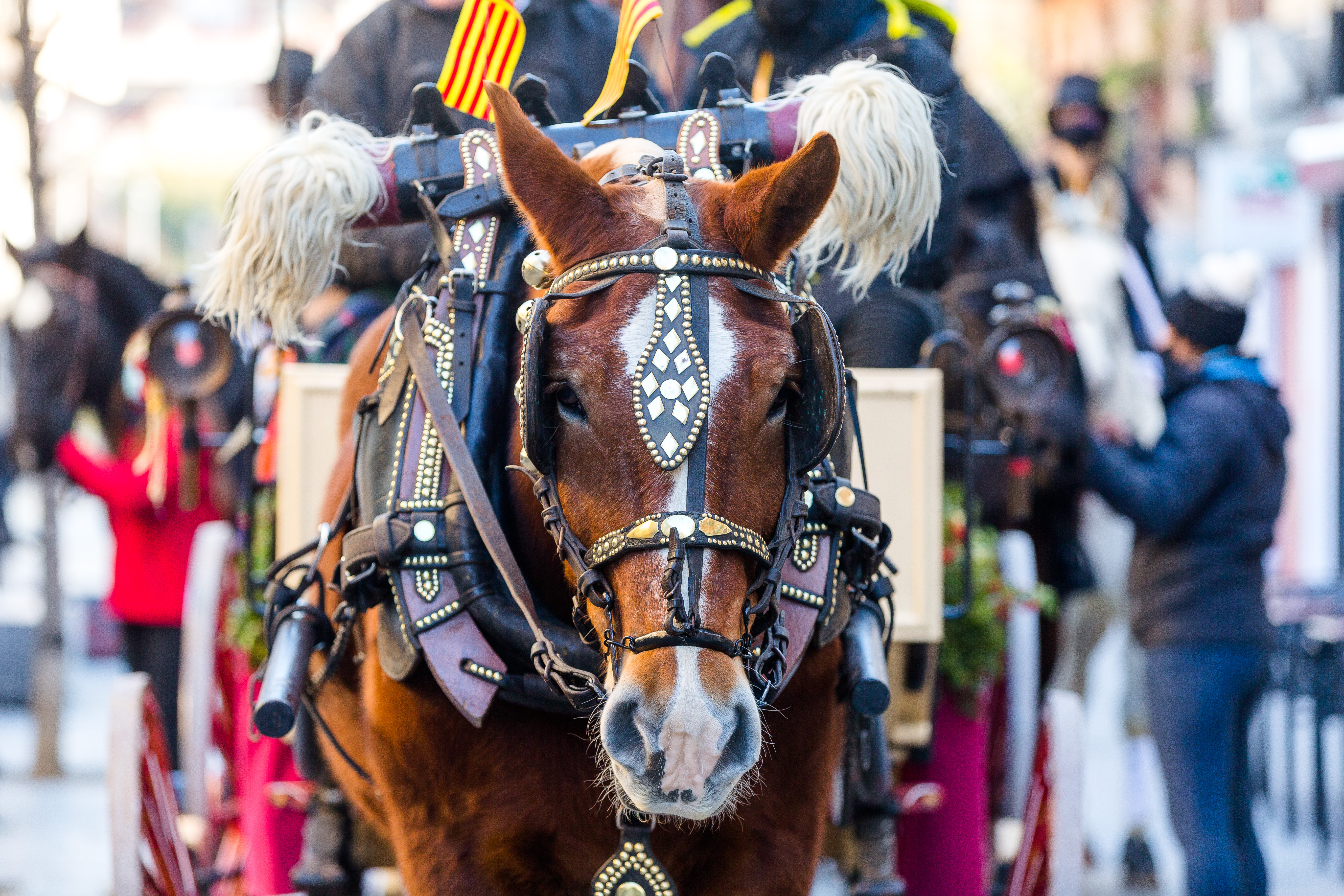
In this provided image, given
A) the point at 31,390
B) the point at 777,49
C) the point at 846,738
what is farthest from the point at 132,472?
the point at 846,738

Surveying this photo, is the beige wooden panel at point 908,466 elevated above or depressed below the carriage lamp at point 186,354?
below

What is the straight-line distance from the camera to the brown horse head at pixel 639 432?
1895 millimetres

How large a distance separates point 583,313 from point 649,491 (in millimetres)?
293

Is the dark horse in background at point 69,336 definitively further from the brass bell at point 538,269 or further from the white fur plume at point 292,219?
the brass bell at point 538,269

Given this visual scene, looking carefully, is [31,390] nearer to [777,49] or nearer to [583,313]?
[777,49]

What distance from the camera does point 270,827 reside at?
398 centimetres

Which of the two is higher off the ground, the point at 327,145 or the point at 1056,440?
the point at 327,145

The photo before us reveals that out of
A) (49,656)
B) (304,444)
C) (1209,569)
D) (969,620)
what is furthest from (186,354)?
(49,656)

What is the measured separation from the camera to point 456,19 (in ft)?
13.7

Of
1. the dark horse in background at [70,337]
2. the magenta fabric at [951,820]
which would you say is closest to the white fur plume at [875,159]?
the magenta fabric at [951,820]

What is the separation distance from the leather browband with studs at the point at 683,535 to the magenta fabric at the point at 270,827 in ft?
7.13

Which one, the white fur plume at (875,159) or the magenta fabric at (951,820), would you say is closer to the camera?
the white fur plume at (875,159)

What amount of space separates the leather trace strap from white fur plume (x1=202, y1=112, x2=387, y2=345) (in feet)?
0.81

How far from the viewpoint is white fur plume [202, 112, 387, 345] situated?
2.63 m
